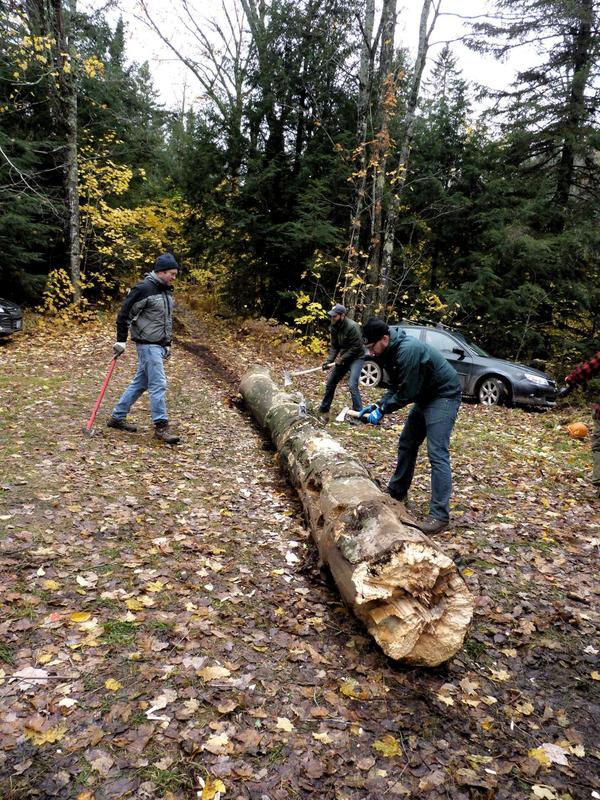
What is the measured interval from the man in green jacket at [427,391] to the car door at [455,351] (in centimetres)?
704

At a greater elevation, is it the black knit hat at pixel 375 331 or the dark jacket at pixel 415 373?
the black knit hat at pixel 375 331

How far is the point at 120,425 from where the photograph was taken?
6.93m

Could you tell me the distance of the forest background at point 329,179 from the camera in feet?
44.7

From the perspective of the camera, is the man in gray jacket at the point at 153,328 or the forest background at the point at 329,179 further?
the forest background at the point at 329,179

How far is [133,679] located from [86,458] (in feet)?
11.6

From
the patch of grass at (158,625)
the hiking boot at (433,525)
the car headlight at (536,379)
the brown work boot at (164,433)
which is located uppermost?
the car headlight at (536,379)

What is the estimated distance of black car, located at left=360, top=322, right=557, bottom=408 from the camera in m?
11.2

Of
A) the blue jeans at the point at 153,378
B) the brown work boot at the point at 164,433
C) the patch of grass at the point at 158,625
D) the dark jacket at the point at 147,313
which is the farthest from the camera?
the brown work boot at the point at 164,433

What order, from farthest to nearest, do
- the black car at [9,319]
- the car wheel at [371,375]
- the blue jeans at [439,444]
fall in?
the black car at [9,319]
the car wheel at [371,375]
the blue jeans at [439,444]

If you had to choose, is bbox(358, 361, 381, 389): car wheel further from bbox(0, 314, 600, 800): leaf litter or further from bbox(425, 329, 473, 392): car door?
bbox(0, 314, 600, 800): leaf litter

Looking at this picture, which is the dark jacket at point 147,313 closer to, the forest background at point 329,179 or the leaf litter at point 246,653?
the leaf litter at point 246,653

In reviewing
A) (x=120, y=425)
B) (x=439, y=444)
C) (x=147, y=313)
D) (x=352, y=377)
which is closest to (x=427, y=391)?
(x=439, y=444)

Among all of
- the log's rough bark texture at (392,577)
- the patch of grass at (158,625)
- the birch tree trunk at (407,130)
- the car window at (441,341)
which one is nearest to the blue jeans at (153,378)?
the log's rough bark texture at (392,577)

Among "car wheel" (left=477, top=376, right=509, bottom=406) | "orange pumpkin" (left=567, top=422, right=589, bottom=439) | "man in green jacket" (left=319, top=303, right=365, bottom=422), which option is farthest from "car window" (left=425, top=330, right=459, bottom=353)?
"man in green jacket" (left=319, top=303, right=365, bottom=422)
